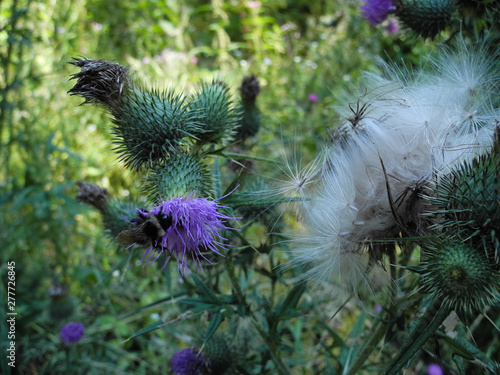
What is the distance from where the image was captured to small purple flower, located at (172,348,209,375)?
1.86 m

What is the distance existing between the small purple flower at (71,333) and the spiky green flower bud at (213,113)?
1868 mm

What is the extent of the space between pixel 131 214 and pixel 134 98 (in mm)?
643

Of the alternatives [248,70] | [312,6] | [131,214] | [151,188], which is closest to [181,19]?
[248,70]

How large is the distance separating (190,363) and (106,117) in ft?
4.04

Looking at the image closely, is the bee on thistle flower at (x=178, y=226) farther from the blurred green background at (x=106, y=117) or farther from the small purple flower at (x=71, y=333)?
the small purple flower at (x=71, y=333)

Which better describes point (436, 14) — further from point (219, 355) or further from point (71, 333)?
point (71, 333)

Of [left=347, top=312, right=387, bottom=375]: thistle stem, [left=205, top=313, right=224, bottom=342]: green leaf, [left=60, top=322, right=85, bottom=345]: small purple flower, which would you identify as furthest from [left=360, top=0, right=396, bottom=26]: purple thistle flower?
[left=60, top=322, right=85, bottom=345]: small purple flower

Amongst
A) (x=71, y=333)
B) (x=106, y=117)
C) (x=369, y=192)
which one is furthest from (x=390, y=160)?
(x=71, y=333)

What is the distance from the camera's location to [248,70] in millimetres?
6613

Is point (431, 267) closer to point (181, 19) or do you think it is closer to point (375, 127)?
point (375, 127)

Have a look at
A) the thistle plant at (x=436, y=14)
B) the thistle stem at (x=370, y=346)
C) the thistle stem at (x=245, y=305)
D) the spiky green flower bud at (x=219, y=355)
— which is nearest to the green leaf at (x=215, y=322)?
the thistle stem at (x=245, y=305)

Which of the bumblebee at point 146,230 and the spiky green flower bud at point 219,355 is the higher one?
the bumblebee at point 146,230

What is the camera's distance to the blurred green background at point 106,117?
123 inches

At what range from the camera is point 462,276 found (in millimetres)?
1022
